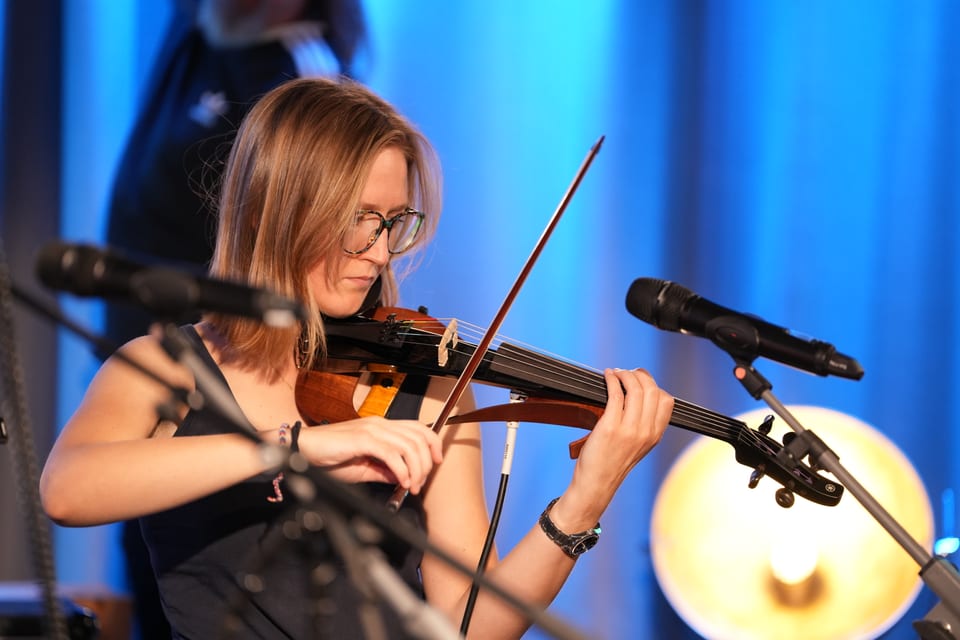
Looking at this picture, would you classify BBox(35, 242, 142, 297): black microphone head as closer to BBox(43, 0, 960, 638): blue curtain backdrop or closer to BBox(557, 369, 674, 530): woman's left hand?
BBox(557, 369, 674, 530): woman's left hand

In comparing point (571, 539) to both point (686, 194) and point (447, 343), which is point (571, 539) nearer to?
point (447, 343)

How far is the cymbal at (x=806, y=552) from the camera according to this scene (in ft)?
6.13

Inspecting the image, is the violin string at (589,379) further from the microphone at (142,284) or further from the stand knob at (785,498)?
the microphone at (142,284)

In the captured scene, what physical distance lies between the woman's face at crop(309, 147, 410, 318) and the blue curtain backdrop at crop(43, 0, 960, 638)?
2.86 ft

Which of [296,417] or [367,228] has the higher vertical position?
[367,228]

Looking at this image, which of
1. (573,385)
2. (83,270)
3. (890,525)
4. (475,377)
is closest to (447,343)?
(475,377)

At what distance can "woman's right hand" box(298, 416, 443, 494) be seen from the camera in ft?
3.35

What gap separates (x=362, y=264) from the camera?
4.28 ft

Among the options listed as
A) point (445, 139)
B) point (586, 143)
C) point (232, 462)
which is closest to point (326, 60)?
point (445, 139)

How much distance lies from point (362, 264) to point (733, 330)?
0.51m

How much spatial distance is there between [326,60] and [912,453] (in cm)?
150

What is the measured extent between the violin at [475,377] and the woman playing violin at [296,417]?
0.03 metres

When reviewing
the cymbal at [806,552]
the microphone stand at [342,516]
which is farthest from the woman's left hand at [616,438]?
the cymbal at [806,552]

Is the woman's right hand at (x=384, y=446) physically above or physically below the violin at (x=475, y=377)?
below
